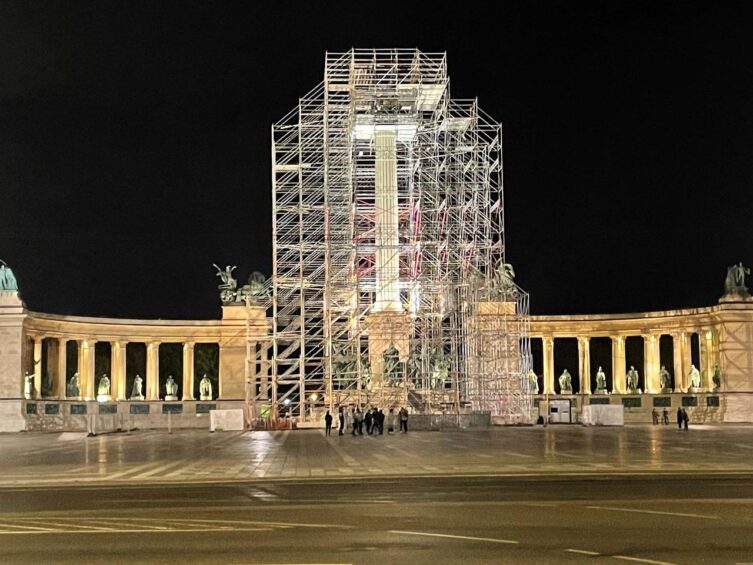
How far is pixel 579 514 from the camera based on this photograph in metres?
21.5

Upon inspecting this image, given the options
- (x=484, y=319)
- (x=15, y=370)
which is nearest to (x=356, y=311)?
(x=484, y=319)

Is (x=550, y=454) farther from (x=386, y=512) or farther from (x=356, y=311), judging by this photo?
(x=356, y=311)

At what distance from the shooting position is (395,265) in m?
77.6

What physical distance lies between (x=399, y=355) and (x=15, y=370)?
33.0 m

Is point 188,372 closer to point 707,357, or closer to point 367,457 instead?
point 707,357

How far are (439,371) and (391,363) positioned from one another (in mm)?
3325

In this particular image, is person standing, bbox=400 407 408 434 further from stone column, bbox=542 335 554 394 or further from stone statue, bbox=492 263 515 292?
stone column, bbox=542 335 554 394

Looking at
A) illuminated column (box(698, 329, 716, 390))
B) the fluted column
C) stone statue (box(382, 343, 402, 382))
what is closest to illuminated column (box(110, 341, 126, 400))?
stone statue (box(382, 343, 402, 382))

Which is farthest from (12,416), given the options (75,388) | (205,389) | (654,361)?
(654,361)

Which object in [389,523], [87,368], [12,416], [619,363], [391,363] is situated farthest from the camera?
[619,363]

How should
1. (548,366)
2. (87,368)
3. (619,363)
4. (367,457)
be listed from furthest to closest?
(619,363), (548,366), (87,368), (367,457)

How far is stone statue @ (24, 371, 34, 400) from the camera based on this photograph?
285 feet

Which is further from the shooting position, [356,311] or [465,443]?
[356,311]

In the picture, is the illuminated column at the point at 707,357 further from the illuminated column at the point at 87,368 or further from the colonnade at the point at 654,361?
the illuminated column at the point at 87,368
